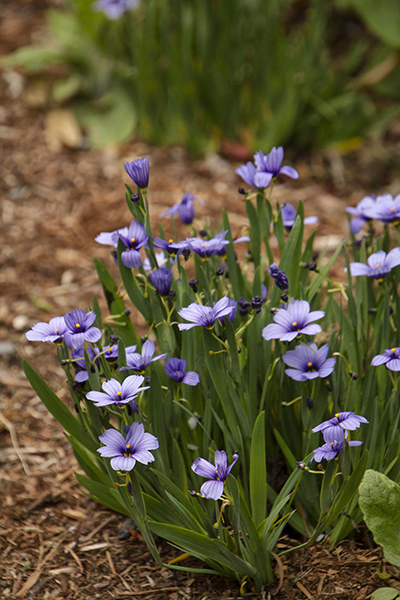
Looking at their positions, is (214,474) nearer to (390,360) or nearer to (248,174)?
(390,360)

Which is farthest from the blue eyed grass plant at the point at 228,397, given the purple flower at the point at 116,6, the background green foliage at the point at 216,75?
the purple flower at the point at 116,6

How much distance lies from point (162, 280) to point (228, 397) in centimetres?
31

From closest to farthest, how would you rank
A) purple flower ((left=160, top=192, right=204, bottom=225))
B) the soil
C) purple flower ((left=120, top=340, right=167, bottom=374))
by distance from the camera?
purple flower ((left=120, top=340, right=167, bottom=374)) < the soil < purple flower ((left=160, top=192, right=204, bottom=225))

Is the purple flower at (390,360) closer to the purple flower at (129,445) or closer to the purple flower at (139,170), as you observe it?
the purple flower at (129,445)

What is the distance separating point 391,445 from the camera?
1450mm

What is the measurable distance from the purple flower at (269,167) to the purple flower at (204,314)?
402mm

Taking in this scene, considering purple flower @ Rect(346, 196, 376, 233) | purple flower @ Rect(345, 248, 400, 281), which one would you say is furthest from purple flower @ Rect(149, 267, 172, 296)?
purple flower @ Rect(346, 196, 376, 233)

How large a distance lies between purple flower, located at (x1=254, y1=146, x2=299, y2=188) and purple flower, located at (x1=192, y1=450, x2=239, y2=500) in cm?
68

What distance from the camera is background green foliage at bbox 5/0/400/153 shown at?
3.42 m

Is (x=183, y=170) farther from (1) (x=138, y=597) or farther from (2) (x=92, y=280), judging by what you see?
(1) (x=138, y=597)

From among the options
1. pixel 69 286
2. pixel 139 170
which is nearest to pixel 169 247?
pixel 139 170

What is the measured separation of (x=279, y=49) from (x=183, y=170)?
0.89 m

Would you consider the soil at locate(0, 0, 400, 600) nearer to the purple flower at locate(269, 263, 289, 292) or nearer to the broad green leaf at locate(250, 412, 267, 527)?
the broad green leaf at locate(250, 412, 267, 527)

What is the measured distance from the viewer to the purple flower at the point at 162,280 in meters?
1.37
